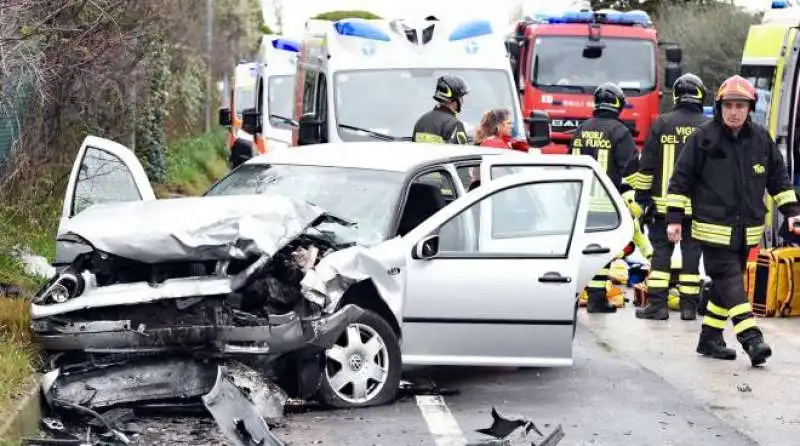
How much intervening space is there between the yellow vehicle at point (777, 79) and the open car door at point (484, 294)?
6673 millimetres

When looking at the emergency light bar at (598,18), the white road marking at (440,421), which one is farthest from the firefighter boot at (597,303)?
the emergency light bar at (598,18)

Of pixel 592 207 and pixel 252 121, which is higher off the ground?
pixel 592 207

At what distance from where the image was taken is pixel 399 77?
46.4ft

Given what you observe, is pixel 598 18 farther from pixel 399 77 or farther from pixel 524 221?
pixel 524 221

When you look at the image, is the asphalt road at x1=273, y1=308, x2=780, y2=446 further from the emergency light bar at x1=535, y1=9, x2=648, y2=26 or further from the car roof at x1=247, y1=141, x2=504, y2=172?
the emergency light bar at x1=535, y1=9, x2=648, y2=26

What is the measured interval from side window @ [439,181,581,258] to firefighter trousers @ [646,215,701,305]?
2.20m

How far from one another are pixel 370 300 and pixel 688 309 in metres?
4.23

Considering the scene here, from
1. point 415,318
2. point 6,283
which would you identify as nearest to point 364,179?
point 415,318

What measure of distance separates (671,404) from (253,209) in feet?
8.44

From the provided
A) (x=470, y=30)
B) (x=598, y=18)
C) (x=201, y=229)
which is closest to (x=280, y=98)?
(x=598, y=18)

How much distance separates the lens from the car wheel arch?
7.97m

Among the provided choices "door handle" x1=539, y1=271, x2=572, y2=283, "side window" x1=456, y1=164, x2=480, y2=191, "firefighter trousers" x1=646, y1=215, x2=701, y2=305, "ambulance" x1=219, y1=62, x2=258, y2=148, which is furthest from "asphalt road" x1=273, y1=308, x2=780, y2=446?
"ambulance" x1=219, y1=62, x2=258, y2=148

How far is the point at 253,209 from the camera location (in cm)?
774

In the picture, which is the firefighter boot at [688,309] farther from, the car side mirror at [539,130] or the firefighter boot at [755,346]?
the car side mirror at [539,130]
